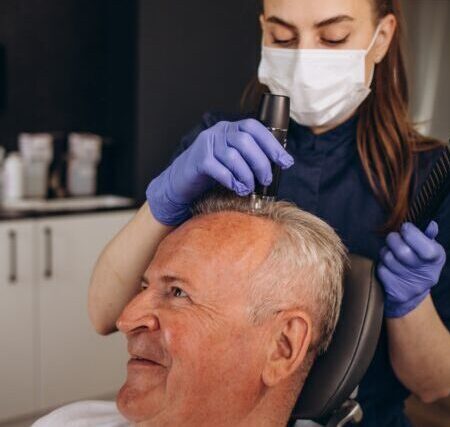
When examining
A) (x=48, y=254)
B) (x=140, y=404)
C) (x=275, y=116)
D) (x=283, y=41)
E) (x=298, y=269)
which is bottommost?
(x=48, y=254)

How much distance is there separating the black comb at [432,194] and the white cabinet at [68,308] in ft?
6.26

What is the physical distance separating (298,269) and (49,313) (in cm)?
196

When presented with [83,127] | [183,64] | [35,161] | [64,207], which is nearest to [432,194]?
[64,207]

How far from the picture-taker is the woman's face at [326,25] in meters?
1.29

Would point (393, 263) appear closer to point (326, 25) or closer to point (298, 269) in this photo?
point (298, 269)

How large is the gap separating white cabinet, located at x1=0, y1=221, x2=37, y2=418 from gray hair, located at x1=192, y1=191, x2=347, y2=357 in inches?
66.6

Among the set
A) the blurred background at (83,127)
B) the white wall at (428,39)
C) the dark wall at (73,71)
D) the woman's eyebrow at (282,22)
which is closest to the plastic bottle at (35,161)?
the blurred background at (83,127)

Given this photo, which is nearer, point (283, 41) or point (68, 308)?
point (283, 41)

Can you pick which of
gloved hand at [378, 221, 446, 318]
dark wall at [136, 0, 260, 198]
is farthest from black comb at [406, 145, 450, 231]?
dark wall at [136, 0, 260, 198]

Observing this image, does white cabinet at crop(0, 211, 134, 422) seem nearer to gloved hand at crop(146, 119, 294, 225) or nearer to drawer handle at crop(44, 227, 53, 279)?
drawer handle at crop(44, 227, 53, 279)

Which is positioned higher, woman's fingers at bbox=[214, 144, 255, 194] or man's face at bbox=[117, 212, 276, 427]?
woman's fingers at bbox=[214, 144, 255, 194]

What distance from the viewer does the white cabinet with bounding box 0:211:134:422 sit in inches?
106

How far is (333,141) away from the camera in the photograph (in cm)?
145

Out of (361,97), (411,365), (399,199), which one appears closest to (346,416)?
(411,365)
